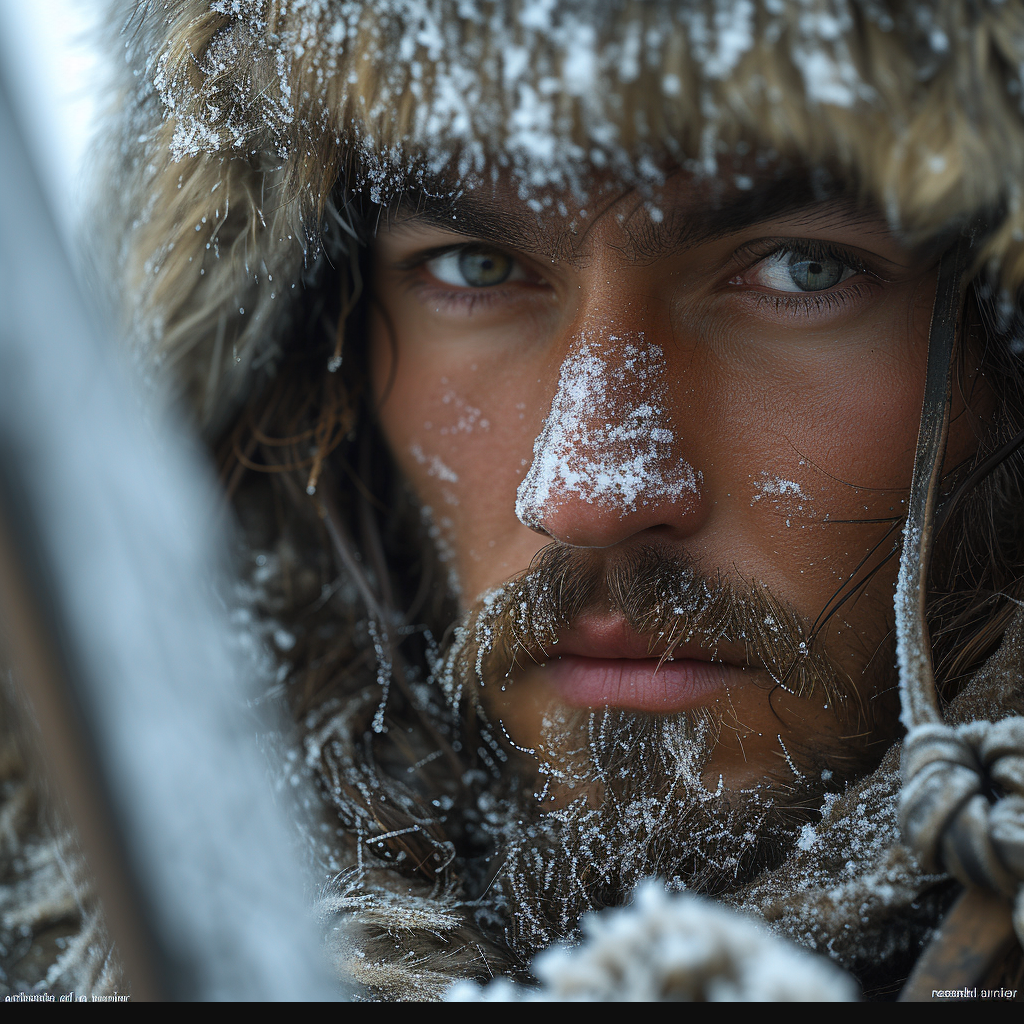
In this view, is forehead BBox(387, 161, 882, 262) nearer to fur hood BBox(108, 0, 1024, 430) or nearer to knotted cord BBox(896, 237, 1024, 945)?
fur hood BBox(108, 0, 1024, 430)

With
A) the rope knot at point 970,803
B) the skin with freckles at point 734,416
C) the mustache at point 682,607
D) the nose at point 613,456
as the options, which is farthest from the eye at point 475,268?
the rope knot at point 970,803

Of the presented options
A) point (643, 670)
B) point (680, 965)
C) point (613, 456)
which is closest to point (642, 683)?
point (643, 670)

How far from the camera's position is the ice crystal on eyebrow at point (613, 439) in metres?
0.68

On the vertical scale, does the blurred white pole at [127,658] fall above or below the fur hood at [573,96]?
below

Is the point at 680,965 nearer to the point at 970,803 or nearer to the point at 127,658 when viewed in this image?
the point at 970,803

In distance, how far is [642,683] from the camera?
77 cm

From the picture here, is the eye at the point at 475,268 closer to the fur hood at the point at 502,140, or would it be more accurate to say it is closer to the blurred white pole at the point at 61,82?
the fur hood at the point at 502,140

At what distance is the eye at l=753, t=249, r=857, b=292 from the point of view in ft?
2.31

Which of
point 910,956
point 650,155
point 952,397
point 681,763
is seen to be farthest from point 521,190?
point 910,956

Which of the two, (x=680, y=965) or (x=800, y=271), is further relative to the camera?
(x=800, y=271)

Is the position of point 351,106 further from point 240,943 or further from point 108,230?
point 240,943

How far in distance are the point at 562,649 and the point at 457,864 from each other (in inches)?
11.7

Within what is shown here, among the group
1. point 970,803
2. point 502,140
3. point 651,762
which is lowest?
point 651,762

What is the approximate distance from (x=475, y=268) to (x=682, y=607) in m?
0.42
